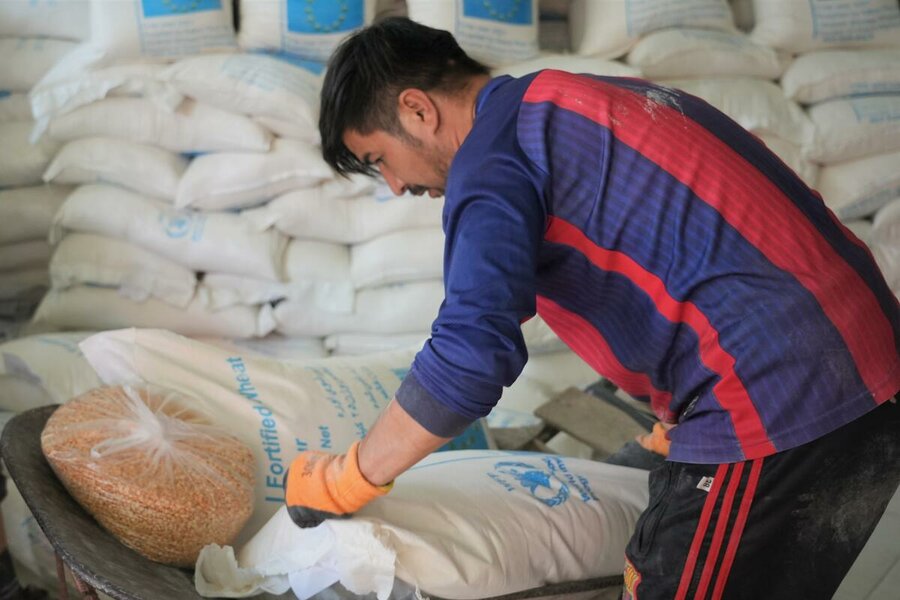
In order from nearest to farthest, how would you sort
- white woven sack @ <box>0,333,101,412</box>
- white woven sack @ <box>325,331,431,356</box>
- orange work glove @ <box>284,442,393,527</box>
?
orange work glove @ <box>284,442,393,527</box>
white woven sack @ <box>0,333,101,412</box>
white woven sack @ <box>325,331,431,356</box>

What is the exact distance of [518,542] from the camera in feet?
3.85

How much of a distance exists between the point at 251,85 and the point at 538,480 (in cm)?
116

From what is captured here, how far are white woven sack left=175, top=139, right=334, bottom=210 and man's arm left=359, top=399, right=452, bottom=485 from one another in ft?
3.85

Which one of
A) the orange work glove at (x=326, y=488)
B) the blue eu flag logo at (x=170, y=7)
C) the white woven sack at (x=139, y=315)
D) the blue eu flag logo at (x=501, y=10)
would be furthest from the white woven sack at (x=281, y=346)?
the orange work glove at (x=326, y=488)

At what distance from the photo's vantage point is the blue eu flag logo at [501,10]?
6.77 feet

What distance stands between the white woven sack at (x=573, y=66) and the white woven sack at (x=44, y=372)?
3.72 ft

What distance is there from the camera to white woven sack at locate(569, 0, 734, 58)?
2168 mm

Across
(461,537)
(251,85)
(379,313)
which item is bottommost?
(379,313)

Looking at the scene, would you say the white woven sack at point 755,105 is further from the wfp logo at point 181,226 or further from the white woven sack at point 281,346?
the wfp logo at point 181,226

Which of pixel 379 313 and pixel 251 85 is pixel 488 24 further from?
pixel 379 313

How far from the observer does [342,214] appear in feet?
7.03

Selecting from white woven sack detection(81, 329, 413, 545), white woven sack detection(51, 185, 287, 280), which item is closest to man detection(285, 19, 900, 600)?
white woven sack detection(81, 329, 413, 545)

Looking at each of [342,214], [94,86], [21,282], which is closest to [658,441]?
[342,214]

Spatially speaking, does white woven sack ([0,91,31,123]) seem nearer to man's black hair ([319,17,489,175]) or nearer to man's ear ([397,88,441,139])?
man's black hair ([319,17,489,175])
